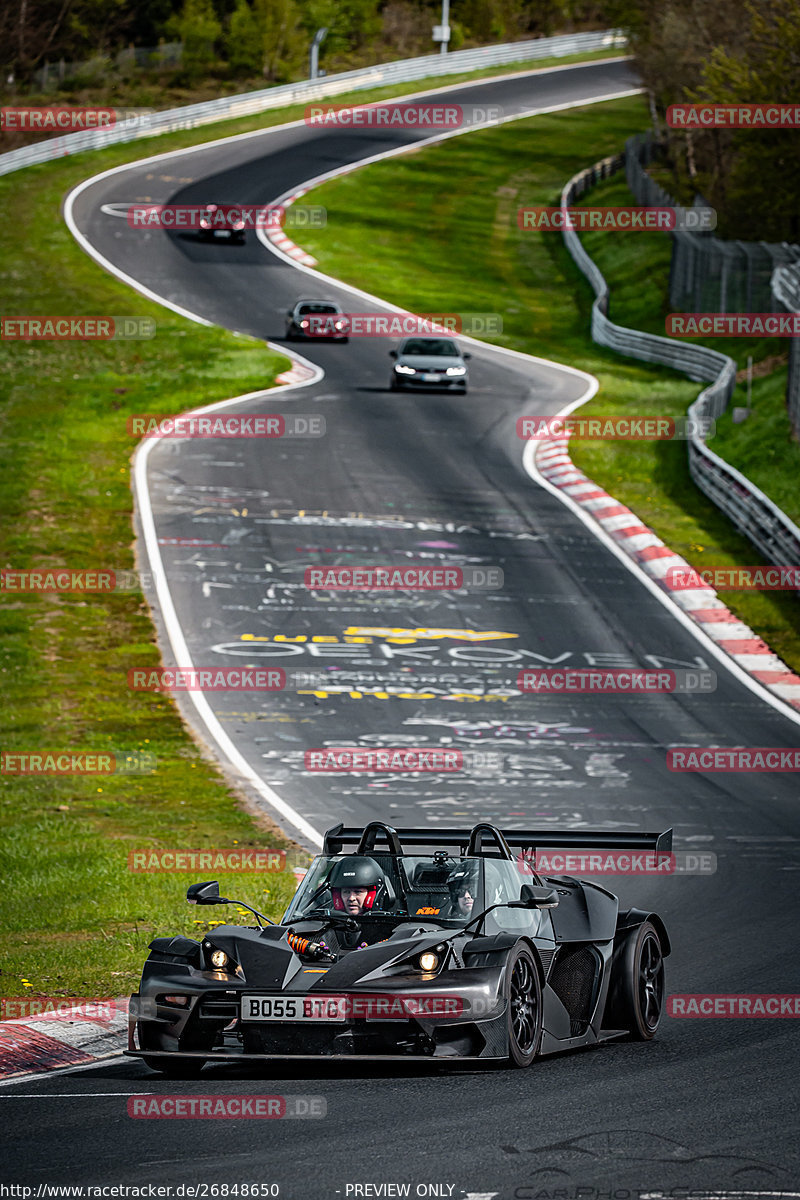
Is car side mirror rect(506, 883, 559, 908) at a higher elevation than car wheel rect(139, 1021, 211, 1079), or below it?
higher

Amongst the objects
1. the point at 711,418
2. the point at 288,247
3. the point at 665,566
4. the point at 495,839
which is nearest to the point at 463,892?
the point at 495,839

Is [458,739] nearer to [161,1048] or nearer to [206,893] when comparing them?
[206,893]

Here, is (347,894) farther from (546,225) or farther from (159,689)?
(546,225)

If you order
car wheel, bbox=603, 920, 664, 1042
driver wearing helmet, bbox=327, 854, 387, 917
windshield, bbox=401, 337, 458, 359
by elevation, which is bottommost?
car wheel, bbox=603, 920, 664, 1042

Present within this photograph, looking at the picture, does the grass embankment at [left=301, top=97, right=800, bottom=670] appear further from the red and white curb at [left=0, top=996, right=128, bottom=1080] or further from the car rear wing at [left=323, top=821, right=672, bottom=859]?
the red and white curb at [left=0, top=996, right=128, bottom=1080]

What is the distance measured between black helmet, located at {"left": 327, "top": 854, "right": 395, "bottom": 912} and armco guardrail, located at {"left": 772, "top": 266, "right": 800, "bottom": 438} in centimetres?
2517

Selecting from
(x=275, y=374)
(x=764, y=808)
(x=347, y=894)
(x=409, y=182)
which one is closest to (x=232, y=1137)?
(x=347, y=894)

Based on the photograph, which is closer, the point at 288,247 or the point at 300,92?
the point at 288,247

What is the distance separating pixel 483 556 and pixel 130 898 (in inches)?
621

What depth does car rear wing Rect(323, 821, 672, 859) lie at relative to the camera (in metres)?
10.1

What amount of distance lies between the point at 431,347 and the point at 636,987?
34.9 metres

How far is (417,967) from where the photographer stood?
872 centimetres

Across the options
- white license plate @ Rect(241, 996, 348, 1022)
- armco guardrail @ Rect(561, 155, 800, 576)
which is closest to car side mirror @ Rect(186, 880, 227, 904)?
white license plate @ Rect(241, 996, 348, 1022)

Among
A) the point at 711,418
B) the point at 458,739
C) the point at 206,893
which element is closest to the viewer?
the point at 206,893
